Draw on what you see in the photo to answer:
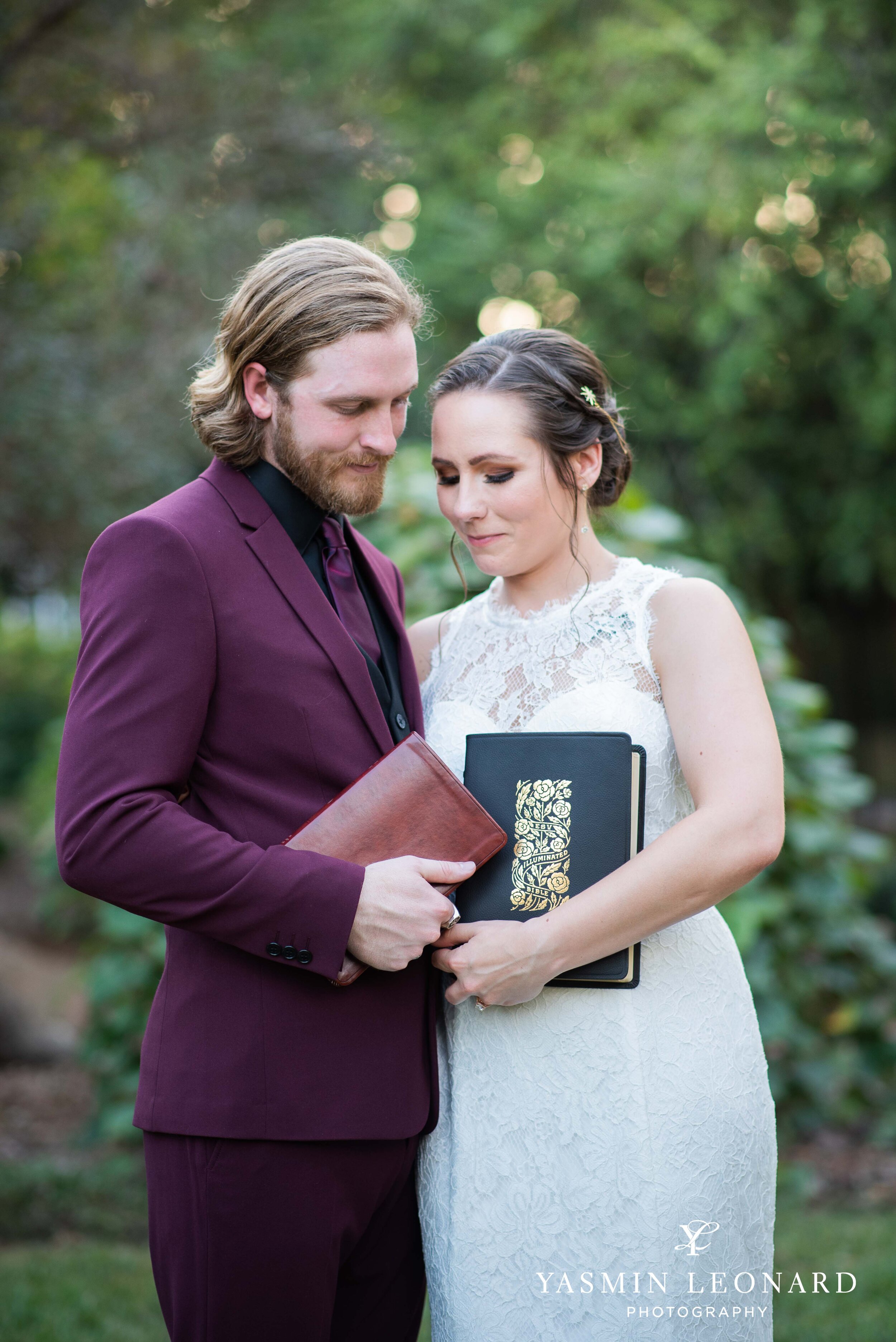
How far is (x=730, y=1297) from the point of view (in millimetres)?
2145

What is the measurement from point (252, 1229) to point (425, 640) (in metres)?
1.34

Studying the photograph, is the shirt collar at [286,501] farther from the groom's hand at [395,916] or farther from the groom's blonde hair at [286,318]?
the groom's hand at [395,916]

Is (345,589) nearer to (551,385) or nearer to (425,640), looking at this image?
(425,640)

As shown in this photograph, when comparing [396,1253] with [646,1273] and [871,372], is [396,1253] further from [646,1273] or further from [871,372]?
[871,372]

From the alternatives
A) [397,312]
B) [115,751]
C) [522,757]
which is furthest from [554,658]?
[115,751]

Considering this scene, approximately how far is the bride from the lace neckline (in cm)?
1

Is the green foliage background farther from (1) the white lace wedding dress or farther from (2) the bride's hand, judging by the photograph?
(2) the bride's hand

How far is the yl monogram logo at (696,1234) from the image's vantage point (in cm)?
213

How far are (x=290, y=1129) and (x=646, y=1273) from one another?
728 mm

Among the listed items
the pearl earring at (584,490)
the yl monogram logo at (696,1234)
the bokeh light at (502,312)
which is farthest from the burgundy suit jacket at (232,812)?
the bokeh light at (502,312)

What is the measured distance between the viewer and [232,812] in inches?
79.5

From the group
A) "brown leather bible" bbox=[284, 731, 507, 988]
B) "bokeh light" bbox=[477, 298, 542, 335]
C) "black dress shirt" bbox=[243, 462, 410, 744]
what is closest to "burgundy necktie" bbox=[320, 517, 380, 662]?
"black dress shirt" bbox=[243, 462, 410, 744]

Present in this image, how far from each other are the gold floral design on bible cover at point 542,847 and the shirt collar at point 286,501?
2.13 ft

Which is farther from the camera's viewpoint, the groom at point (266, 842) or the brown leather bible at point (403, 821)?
the brown leather bible at point (403, 821)
